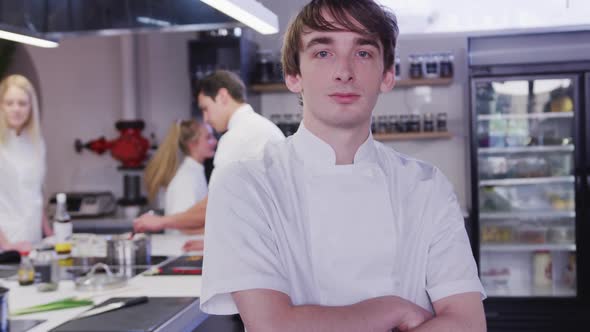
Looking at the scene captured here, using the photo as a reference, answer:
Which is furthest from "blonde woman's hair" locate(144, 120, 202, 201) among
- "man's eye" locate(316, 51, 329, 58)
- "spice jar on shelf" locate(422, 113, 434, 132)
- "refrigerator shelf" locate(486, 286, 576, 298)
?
"man's eye" locate(316, 51, 329, 58)

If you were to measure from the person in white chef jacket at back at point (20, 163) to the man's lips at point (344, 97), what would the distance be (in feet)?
8.33

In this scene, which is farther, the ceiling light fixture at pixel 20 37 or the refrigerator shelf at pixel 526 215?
the refrigerator shelf at pixel 526 215

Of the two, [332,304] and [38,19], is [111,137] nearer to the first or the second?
[38,19]

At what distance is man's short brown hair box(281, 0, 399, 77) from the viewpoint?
124cm

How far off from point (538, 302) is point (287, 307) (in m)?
3.89

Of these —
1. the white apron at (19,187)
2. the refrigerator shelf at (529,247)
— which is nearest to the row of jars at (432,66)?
the refrigerator shelf at (529,247)

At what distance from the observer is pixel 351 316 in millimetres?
1184

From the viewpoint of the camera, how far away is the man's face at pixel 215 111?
331 cm

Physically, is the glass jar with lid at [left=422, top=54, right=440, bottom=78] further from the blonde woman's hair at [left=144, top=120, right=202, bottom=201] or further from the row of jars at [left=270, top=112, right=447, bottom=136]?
the blonde woman's hair at [left=144, top=120, right=202, bottom=201]

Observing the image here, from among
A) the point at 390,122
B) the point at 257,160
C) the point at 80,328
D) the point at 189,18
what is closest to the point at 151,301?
the point at 80,328

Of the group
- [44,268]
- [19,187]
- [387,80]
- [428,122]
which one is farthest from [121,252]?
[428,122]

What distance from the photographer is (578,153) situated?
15.1ft

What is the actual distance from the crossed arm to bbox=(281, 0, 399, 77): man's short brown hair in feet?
1.46

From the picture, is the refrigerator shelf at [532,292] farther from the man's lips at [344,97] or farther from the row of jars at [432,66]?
the man's lips at [344,97]
